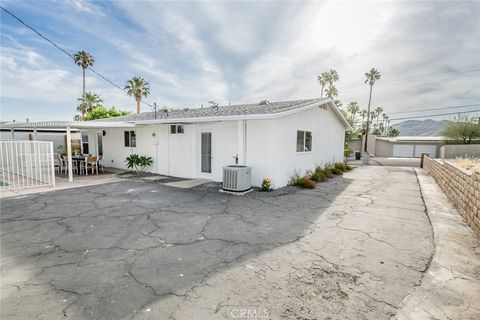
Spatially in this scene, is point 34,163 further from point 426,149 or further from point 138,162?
point 426,149

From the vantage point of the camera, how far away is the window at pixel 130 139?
1355 cm

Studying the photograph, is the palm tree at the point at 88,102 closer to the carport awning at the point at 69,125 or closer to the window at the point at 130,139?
the carport awning at the point at 69,125

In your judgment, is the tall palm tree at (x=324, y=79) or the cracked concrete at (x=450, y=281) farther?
the tall palm tree at (x=324, y=79)

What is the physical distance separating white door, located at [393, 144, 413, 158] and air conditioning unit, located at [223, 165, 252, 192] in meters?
38.3

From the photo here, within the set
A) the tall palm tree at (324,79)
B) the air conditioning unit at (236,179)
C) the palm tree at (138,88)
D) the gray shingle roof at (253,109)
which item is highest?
the tall palm tree at (324,79)

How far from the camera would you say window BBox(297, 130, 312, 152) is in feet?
34.4

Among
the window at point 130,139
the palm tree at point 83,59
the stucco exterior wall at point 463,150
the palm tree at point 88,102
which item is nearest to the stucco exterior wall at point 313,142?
the window at point 130,139

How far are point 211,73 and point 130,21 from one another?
19.9ft

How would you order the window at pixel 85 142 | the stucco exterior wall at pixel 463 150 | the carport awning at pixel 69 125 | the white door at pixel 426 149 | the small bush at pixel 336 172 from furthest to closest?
the white door at pixel 426 149 < the stucco exterior wall at pixel 463 150 < the window at pixel 85 142 < the small bush at pixel 336 172 < the carport awning at pixel 69 125

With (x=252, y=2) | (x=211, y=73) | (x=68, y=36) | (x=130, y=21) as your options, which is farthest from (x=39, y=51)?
(x=252, y=2)

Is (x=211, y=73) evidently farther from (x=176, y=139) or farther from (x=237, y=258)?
(x=237, y=258)

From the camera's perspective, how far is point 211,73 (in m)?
16.4

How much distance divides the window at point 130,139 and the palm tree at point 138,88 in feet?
70.6

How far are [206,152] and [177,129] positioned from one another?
215 centimetres
